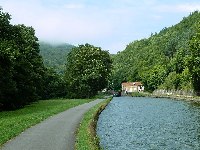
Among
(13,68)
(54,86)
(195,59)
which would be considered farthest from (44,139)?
(54,86)

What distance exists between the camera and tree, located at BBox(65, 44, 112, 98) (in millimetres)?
104625

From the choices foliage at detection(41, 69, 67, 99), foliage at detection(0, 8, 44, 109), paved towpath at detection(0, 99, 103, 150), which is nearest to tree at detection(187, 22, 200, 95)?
foliage at detection(41, 69, 67, 99)

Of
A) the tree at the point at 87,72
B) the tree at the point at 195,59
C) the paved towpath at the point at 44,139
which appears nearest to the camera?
the paved towpath at the point at 44,139

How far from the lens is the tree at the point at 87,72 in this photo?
4119 inches

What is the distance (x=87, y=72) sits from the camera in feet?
347

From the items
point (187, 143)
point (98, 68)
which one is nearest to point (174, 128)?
point (187, 143)

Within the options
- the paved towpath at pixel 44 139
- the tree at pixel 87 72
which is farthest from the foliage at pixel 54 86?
the paved towpath at pixel 44 139

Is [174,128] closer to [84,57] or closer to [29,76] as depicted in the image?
[29,76]

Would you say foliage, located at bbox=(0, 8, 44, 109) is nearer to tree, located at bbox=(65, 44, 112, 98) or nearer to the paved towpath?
the paved towpath

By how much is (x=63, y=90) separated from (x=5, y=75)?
6873 centimetres

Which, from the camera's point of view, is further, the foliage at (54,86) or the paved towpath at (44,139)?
the foliage at (54,86)

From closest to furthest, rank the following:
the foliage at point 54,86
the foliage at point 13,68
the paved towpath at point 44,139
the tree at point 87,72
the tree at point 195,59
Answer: the paved towpath at point 44,139
the foliage at point 13,68
the tree at point 195,59
the tree at point 87,72
the foliage at point 54,86

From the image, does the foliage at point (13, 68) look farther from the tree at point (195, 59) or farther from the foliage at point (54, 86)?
the foliage at point (54, 86)

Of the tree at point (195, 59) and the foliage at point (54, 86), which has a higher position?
the tree at point (195, 59)
